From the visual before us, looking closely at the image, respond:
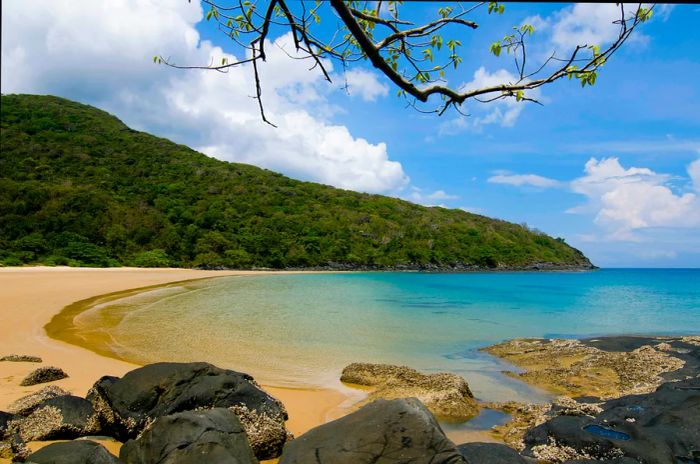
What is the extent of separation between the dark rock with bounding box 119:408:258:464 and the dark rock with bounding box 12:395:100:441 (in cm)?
146

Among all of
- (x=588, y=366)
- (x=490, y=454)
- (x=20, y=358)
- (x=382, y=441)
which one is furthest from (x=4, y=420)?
(x=588, y=366)

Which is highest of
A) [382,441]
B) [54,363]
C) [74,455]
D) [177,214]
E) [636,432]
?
[177,214]

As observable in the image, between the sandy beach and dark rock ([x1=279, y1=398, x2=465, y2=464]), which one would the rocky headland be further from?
the sandy beach

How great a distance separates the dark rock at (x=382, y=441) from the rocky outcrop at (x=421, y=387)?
3.21 metres

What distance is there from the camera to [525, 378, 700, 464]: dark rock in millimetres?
4883

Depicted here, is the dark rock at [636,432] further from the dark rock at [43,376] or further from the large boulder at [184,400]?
the dark rock at [43,376]

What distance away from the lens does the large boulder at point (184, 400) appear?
525cm

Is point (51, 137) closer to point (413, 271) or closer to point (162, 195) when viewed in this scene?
point (162, 195)

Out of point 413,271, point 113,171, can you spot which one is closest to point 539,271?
point 413,271

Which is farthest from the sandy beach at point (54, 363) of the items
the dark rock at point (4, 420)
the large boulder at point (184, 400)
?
the dark rock at point (4, 420)

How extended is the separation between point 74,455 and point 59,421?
1930mm

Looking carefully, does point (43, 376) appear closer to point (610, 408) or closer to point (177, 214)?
point (610, 408)

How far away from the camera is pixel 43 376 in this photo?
7633 mm

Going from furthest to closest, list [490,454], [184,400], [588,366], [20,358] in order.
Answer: [588,366]
[20,358]
[184,400]
[490,454]
